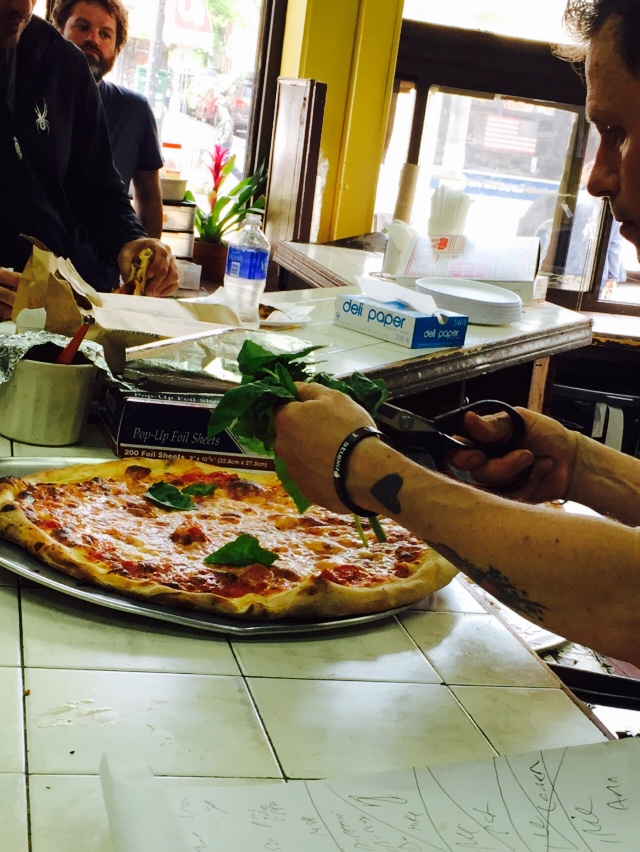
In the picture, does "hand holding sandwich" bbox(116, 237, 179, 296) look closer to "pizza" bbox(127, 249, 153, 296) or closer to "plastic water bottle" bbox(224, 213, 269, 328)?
"pizza" bbox(127, 249, 153, 296)

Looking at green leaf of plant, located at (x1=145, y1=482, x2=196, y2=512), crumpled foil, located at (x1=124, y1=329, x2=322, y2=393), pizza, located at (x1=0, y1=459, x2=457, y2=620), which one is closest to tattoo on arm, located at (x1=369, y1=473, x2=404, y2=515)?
pizza, located at (x1=0, y1=459, x2=457, y2=620)

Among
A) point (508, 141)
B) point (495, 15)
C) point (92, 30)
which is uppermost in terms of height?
point (495, 15)

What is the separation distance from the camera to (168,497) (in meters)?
1.72

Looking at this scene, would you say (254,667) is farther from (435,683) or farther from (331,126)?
(331,126)

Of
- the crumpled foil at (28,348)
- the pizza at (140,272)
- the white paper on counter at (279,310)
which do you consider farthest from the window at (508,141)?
the crumpled foil at (28,348)

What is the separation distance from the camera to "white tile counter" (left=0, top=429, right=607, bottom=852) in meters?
1.04

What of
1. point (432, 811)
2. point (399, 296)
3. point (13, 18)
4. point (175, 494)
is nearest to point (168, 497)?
point (175, 494)

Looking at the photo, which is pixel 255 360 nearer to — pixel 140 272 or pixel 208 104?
pixel 140 272

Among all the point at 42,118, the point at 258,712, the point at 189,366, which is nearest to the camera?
the point at 258,712

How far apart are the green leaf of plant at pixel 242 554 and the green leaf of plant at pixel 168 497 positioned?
7.9 inches

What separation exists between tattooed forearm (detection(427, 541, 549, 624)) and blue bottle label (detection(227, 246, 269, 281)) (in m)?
1.94

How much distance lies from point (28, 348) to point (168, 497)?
1.37 ft

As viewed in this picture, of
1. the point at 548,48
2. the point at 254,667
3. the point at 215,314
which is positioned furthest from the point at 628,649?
the point at 548,48

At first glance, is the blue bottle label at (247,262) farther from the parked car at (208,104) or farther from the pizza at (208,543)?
the parked car at (208,104)
